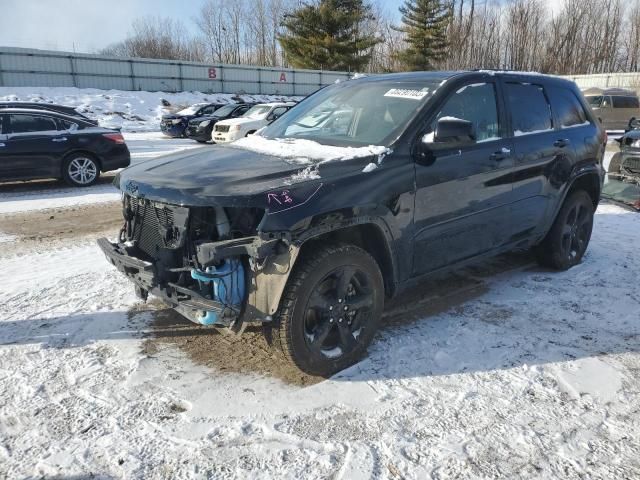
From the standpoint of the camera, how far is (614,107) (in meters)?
23.2

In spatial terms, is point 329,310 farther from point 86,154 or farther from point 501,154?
point 86,154

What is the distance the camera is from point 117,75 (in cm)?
3162

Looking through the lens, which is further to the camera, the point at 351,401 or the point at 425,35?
the point at 425,35

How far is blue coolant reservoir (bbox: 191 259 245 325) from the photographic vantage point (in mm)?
3092

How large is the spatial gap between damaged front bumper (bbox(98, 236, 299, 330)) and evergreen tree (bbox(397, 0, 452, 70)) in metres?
48.4

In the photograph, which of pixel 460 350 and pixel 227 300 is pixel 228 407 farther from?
pixel 460 350

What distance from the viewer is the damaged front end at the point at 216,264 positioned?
2998 mm

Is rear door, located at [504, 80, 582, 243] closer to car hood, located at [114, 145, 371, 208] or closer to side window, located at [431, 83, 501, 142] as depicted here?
side window, located at [431, 83, 501, 142]

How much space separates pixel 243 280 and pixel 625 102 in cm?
2550

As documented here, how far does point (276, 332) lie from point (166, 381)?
834 millimetres

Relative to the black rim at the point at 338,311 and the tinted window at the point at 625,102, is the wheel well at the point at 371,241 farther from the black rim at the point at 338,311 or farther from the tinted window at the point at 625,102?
the tinted window at the point at 625,102

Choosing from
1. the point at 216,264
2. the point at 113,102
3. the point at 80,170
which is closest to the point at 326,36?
the point at 113,102

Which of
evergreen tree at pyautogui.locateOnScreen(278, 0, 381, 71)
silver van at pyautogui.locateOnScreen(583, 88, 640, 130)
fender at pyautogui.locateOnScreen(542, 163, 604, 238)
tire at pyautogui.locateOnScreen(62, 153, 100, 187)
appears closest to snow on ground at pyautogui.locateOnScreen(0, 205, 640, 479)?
fender at pyautogui.locateOnScreen(542, 163, 604, 238)

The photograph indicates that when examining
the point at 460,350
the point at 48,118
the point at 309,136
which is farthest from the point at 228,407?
the point at 48,118
